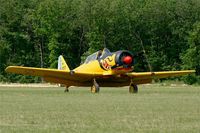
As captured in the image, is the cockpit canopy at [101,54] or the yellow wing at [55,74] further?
the cockpit canopy at [101,54]

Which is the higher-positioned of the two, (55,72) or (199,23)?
(199,23)

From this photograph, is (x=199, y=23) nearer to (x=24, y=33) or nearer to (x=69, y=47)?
(x=69, y=47)

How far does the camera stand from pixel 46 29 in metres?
67.1

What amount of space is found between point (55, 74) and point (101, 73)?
2.16 metres

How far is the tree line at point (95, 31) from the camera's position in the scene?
215ft

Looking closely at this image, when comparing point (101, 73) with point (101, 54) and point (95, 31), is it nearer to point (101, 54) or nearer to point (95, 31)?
point (101, 54)

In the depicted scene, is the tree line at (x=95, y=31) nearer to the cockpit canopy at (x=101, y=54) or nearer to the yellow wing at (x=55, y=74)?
the cockpit canopy at (x=101, y=54)

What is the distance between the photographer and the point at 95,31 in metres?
65.7

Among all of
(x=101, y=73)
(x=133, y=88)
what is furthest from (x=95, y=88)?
(x=101, y=73)

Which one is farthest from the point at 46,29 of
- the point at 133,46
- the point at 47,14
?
the point at 133,46

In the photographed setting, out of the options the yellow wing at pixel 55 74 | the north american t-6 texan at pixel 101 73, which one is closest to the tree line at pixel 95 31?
the north american t-6 texan at pixel 101 73

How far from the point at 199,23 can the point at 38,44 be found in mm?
17383

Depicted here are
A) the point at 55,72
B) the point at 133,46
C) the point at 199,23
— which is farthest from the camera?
the point at 133,46

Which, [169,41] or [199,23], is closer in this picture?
[199,23]
